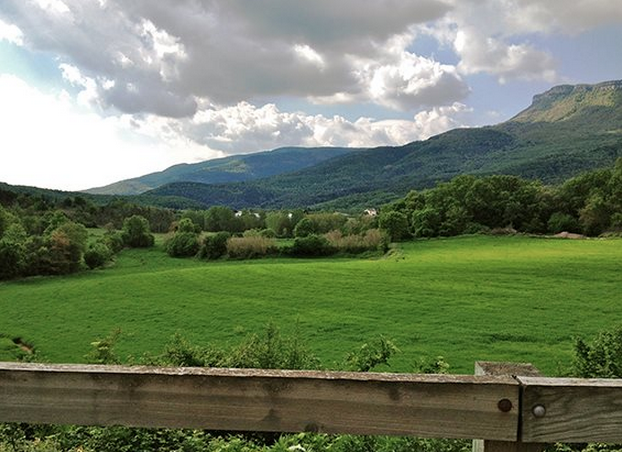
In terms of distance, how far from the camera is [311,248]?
8619cm

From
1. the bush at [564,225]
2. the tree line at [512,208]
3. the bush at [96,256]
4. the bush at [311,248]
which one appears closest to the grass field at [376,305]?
the bush at [564,225]

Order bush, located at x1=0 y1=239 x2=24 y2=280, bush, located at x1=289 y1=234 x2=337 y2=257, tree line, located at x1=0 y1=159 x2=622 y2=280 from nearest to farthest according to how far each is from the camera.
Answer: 1. bush, located at x1=0 y1=239 x2=24 y2=280
2. tree line, located at x1=0 y1=159 x2=622 y2=280
3. bush, located at x1=289 y1=234 x2=337 y2=257

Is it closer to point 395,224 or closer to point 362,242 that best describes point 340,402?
point 362,242

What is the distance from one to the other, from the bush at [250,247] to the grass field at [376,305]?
19.5 metres

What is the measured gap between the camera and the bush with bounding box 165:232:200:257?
96312 millimetres

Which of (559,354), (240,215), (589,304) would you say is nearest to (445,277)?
(589,304)

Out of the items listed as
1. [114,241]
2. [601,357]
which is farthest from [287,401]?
[114,241]

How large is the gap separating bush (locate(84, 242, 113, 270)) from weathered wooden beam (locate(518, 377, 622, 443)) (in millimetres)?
92095

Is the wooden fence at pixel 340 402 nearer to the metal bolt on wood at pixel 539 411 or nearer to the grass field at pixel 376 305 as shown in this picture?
the metal bolt on wood at pixel 539 411

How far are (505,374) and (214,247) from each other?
93.1m

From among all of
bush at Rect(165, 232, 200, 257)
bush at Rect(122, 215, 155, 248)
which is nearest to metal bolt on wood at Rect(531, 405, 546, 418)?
bush at Rect(165, 232, 200, 257)

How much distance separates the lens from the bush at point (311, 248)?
86062 millimetres

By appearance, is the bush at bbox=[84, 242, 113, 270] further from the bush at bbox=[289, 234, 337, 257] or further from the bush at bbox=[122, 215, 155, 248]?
the bush at bbox=[289, 234, 337, 257]

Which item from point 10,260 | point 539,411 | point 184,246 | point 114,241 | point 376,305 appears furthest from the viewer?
point 114,241
